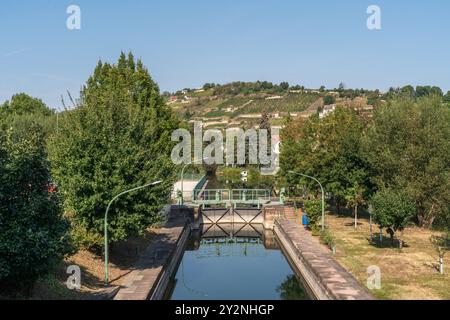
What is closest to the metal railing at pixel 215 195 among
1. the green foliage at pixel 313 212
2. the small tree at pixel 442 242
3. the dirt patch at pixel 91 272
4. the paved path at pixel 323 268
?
the paved path at pixel 323 268

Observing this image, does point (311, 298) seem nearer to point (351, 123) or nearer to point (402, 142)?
point (402, 142)

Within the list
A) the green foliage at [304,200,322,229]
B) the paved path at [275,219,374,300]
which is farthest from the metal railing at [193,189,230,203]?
the green foliage at [304,200,322,229]

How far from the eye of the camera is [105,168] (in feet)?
85.6

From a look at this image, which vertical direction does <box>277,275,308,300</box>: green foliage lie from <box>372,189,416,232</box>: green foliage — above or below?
below

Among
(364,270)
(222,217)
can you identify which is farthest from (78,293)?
(222,217)

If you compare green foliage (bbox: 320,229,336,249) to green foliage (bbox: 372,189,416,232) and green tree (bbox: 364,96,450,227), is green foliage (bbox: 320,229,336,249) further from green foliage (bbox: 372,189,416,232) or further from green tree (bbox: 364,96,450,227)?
green tree (bbox: 364,96,450,227)

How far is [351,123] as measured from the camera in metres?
48.1

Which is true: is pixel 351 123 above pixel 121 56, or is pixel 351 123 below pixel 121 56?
below

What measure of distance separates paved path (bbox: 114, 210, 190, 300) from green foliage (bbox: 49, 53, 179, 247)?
2.28m

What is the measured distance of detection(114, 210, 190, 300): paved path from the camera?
75.8ft

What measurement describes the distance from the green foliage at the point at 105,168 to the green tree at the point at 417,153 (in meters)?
20.0

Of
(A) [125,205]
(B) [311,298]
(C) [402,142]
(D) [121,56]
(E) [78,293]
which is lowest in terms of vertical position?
(B) [311,298]

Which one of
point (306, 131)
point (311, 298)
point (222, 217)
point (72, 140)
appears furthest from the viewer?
point (222, 217)
